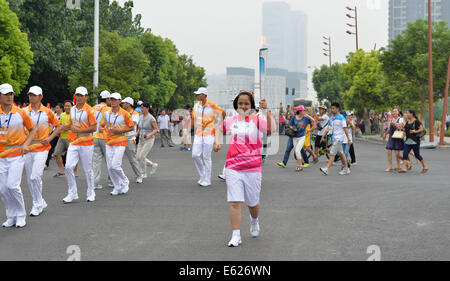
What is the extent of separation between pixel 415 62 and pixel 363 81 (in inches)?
485

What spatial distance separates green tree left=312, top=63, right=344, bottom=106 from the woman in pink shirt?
71.2 meters

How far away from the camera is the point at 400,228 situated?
7336 mm

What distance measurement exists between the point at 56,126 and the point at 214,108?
3.74m

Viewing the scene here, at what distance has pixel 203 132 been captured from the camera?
12.0 metres

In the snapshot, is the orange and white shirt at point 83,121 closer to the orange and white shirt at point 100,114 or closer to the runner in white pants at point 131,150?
the orange and white shirt at point 100,114

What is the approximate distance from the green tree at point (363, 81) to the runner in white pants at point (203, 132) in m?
29.4

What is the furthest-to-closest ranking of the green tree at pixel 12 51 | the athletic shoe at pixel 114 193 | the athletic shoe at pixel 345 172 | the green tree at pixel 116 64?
the green tree at pixel 116 64 → the green tree at pixel 12 51 → the athletic shoe at pixel 345 172 → the athletic shoe at pixel 114 193

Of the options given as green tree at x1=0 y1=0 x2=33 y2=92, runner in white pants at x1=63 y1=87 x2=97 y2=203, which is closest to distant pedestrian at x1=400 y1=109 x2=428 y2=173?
runner in white pants at x1=63 y1=87 x2=97 y2=203

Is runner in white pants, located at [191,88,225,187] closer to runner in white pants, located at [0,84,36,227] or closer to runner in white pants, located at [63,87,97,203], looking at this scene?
runner in white pants, located at [63,87,97,203]

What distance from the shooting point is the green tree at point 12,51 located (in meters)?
26.4

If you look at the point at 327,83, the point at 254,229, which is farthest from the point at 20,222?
the point at 327,83

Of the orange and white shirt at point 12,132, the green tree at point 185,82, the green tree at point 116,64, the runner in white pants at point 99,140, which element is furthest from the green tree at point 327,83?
the orange and white shirt at point 12,132

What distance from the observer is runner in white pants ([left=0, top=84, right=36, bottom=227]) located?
24.0ft

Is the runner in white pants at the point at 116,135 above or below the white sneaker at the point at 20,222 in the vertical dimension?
above
